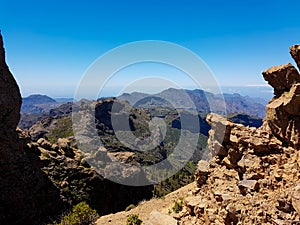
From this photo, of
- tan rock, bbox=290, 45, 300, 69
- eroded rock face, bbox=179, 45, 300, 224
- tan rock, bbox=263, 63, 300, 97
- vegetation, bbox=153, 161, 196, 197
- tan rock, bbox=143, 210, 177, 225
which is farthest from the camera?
vegetation, bbox=153, 161, 196, 197

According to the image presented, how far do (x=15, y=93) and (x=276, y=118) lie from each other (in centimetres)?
4774

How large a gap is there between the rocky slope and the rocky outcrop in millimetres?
36238

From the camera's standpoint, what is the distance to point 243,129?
20.1m

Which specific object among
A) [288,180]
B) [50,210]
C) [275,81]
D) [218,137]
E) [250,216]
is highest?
[275,81]

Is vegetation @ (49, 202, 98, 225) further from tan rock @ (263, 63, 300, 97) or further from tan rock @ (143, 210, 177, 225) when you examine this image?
tan rock @ (263, 63, 300, 97)

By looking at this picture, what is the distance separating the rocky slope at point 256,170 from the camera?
13.5 meters

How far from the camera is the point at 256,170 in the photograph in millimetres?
17047

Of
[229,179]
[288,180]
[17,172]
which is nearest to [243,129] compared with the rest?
[229,179]

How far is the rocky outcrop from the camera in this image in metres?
45.0

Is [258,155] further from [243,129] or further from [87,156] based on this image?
[87,156]

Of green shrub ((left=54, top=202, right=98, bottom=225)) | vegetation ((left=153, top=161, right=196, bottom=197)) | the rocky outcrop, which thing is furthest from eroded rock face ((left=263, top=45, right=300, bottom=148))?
vegetation ((left=153, top=161, right=196, bottom=197))

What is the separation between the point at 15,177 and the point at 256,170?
44272mm

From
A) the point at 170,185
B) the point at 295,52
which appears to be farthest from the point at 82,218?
the point at 170,185

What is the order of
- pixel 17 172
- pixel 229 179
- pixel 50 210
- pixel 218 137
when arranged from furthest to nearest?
pixel 50 210, pixel 17 172, pixel 218 137, pixel 229 179
